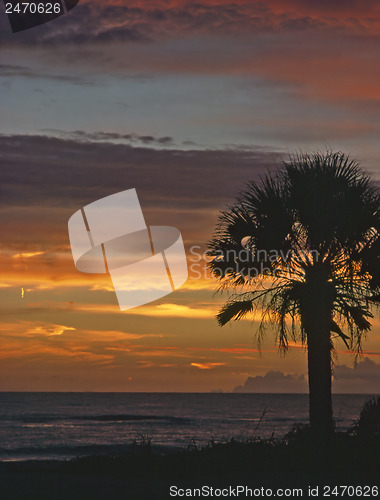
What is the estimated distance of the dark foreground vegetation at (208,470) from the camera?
12.9 m

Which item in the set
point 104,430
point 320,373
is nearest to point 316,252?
point 320,373

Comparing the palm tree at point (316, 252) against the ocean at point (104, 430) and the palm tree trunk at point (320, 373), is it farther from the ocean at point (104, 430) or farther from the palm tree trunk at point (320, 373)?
the ocean at point (104, 430)

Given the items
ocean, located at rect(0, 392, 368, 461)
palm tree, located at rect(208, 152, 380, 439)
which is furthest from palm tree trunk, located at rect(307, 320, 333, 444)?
ocean, located at rect(0, 392, 368, 461)

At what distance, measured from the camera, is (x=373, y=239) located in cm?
1933

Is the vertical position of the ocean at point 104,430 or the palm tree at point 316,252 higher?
the palm tree at point 316,252

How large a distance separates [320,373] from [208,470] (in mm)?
5575

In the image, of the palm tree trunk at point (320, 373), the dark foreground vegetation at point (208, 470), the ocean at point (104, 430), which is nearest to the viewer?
the dark foreground vegetation at point (208, 470)

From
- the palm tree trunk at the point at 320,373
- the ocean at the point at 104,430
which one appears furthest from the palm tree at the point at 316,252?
the ocean at the point at 104,430

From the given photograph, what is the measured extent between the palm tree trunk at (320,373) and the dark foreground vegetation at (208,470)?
2.52ft

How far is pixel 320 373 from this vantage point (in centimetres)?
1912

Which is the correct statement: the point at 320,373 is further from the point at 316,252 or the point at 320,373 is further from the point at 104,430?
the point at 104,430

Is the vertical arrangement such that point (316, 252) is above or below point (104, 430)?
above

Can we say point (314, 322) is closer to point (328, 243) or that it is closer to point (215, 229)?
point (328, 243)

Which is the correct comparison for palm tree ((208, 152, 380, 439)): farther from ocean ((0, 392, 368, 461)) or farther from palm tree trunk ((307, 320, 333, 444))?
ocean ((0, 392, 368, 461))
